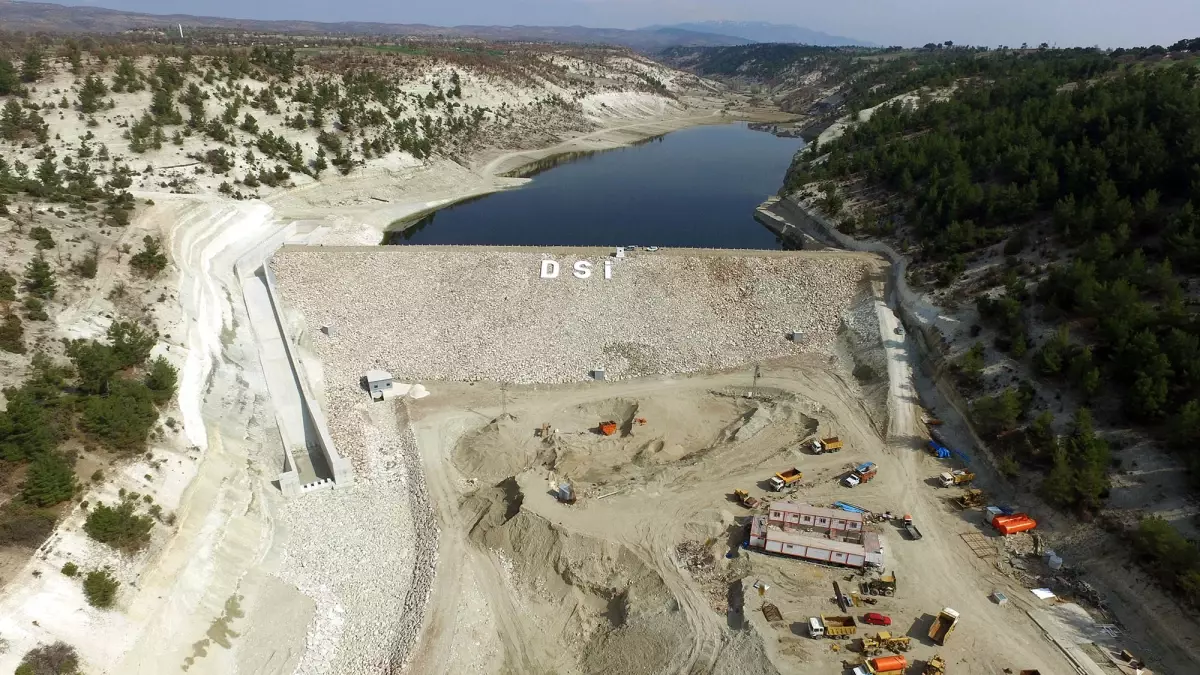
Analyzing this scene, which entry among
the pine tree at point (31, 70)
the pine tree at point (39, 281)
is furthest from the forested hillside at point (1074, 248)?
the pine tree at point (31, 70)

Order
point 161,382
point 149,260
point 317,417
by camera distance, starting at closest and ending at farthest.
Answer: point 161,382 < point 317,417 < point 149,260

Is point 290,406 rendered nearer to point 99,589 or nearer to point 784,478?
point 99,589

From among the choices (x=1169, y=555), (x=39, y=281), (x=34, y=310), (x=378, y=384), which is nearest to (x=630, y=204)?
(x=378, y=384)

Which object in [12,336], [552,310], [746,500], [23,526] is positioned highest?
[12,336]

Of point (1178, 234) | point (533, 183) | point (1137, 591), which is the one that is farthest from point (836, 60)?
point (1137, 591)

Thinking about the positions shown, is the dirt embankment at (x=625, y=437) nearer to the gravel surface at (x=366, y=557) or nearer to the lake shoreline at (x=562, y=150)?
the gravel surface at (x=366, y=557)

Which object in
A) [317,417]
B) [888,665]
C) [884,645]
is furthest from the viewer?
[317,417]

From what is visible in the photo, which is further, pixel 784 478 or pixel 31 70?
pixel 31 70
